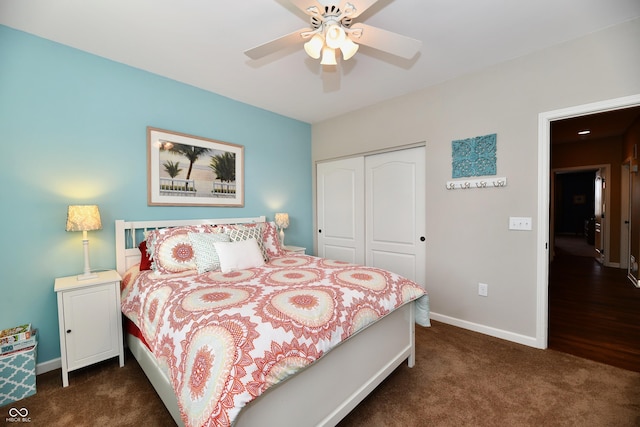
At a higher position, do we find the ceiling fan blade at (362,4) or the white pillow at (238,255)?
the ceiling fan blade at (362,4)

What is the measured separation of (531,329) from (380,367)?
5.30 ft

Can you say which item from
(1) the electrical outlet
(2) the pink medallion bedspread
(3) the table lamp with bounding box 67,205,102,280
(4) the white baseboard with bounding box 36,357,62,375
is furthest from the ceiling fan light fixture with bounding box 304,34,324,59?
(4) the white baseboard with bounding box 36,357,62,375

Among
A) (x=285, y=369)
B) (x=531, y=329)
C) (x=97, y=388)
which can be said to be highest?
(x=285, y=369)

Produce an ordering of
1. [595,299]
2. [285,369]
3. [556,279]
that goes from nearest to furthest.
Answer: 1. [285,369]
2. [595,299]
3. [556,279]

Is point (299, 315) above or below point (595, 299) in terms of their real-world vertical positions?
above

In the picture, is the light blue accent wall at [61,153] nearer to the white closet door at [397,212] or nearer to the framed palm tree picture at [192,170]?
the framed palm tree picture at [192,170]

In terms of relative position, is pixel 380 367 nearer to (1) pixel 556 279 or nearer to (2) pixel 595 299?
(2) pixel 595 299

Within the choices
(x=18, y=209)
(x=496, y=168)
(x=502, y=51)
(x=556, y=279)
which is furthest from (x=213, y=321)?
(x=556, y=279)

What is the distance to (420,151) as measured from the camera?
3.13m

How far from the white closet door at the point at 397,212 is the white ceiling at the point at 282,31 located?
92 centimetres

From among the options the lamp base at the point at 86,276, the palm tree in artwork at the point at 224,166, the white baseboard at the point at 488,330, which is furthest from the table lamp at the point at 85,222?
the white baseboard at the point at 488,330

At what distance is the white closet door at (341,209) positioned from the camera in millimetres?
3760

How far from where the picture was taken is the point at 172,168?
2.79m

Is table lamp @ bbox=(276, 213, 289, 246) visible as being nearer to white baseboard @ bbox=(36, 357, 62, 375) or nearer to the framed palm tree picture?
the framed palm tree picture
